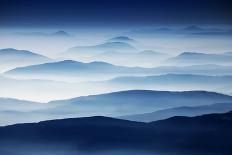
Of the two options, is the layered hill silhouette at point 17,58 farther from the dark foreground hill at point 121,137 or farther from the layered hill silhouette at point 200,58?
the layered hill silhouette at point 200,58

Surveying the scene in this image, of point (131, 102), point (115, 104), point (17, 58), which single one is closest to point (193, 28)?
point (131, 102)

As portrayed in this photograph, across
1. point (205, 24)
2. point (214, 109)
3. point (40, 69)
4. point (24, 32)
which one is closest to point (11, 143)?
point (40, 69)

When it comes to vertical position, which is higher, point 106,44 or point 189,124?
point 106,44

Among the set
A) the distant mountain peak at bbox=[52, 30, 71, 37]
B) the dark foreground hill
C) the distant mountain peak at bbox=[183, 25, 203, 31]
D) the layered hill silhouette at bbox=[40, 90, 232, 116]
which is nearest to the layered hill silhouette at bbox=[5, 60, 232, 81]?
the layered hill silhouette at bbox=[40, 90, 232, 116]

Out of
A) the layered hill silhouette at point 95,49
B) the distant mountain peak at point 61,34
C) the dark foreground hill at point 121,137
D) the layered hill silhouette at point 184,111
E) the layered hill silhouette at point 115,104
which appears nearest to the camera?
the dark foreground hill at point 121,137

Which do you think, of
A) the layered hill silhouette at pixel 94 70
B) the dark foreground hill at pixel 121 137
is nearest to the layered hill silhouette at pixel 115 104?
the dark foreground hill at pixel 121 137

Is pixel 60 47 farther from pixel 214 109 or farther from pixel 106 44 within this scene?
pixel 214 109

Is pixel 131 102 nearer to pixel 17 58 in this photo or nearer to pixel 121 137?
pixel 121 137

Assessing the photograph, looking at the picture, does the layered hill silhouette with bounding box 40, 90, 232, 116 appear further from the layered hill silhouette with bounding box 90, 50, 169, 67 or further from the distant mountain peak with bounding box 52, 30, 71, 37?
the distant mountain peak with bounding box 52, 30, 71, 37

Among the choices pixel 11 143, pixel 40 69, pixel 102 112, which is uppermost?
pixel 40 69
